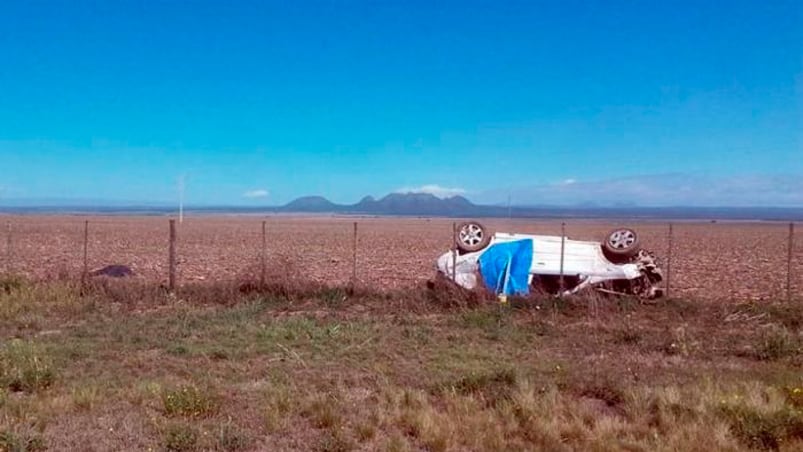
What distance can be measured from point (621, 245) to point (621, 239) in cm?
19

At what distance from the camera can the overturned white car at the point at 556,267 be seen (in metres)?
12.9

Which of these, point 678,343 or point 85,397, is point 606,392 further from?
point 85,397

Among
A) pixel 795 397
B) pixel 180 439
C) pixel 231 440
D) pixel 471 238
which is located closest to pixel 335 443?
pixel 231 440

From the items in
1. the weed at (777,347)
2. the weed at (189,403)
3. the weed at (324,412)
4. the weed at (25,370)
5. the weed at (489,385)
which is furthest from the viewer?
the weed at (777,347)

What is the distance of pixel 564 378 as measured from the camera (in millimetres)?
7223

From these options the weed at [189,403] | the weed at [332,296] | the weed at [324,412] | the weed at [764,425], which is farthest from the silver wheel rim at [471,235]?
the weed at [189,403]

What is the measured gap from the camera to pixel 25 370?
270 inches

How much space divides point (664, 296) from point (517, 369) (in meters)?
6.76

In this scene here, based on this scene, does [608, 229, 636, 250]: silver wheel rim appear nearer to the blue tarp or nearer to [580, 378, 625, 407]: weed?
the blue tarp

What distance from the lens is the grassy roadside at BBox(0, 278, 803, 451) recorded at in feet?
18.0

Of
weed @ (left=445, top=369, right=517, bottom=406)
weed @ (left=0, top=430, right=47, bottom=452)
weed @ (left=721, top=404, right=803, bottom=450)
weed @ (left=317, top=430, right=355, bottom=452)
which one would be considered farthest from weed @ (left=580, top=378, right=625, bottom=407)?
weed @ (left=0, top=430, right=47, bottom=452)

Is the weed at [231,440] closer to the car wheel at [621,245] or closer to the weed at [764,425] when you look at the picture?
the weed at [764,425]

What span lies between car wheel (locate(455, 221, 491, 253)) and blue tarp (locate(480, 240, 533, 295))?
0.47 m

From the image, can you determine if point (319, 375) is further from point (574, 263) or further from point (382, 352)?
point (574, 263)
